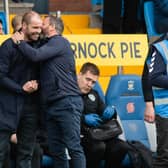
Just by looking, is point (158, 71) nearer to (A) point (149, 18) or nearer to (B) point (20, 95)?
(B) point (20, 95)

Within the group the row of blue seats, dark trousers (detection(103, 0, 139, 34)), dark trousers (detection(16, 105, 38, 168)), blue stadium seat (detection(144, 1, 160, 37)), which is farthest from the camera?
dark trousers (detection(103, 0, 139, 34))

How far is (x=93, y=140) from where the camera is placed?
22.5ft

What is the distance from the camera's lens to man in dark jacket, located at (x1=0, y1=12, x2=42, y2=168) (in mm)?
6066

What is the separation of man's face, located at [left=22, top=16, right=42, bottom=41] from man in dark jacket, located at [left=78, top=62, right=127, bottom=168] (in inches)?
31.7

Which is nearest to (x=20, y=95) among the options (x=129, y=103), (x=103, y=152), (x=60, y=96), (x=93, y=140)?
(x=60, y=96)

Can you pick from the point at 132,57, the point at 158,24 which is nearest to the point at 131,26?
the point at 158,24

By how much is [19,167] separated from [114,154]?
1075 millimetres

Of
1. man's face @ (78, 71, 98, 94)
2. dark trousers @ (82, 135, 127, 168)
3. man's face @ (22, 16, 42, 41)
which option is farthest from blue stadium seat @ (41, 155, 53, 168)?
man's face @ (22, 16, 42, 41)

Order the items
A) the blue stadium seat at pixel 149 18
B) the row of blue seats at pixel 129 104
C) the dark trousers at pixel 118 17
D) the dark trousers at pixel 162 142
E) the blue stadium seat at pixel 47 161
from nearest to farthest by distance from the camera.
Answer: the dark trousers at pixel 162 142 → the blue stadium seat at pixel 47 161 → the row of blue seats at pixel 129 104 → the blue stadium seat at pixel 149 18 → the dark trousers at pixel 118 17

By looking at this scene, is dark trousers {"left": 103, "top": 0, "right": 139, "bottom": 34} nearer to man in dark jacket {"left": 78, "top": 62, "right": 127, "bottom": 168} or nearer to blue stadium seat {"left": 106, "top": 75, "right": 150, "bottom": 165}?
blue stadium seat {"left": 106, "top": 75, "right": 150, "bottom": 165}

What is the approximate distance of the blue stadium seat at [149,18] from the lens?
1063 centimetres

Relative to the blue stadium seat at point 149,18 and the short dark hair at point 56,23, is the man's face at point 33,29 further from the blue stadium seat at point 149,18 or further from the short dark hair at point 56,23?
the blue stadium seat at point 149,18

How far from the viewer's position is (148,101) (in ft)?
19.1

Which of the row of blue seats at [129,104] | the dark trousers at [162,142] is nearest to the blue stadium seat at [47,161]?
the row of blue seats at [129,104]
